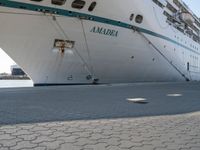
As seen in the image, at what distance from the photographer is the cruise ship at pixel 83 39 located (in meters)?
12.7

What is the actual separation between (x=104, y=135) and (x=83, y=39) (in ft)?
33.8

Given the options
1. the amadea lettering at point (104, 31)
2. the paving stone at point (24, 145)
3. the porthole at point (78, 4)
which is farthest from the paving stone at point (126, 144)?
the amadea lettering at point (104, 31)

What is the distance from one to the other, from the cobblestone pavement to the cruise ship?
842 cm

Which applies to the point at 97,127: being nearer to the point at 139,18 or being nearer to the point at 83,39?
the point at 83,39

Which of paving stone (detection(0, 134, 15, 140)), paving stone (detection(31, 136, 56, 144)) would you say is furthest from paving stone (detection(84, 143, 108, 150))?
paving stone (detection(0, 134, 15, 140))

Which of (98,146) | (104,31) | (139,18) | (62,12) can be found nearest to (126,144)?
(98,146)

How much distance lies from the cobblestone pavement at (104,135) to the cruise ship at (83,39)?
332 inches

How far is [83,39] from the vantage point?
14164mm

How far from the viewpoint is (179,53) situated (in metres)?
24.8

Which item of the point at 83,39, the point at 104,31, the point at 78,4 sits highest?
the point at 78,4

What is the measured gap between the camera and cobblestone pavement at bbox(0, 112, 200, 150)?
366cm

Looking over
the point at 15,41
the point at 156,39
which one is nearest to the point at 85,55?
the point at 15,41

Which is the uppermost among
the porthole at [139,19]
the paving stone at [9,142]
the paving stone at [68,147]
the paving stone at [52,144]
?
the porthole at [139,19]

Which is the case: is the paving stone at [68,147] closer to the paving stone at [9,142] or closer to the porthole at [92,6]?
the paving stone at [9,142]
